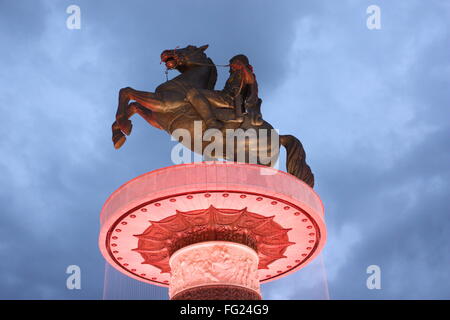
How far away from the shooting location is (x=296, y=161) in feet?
44.3

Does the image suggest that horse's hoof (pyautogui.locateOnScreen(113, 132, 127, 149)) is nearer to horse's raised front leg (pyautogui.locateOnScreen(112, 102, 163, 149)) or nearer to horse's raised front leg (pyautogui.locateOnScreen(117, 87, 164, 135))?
horse's raised front leg (pyautogui.locateOnScreen(112, 102, 163, 149))

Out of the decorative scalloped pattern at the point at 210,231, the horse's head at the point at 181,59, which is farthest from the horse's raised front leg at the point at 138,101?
the decorative scalloped pattern at the point at 210,231

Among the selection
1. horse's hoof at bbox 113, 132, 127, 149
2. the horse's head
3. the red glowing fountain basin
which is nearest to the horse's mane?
the horse's head

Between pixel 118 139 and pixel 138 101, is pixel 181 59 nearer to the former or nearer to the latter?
pixel 138 101

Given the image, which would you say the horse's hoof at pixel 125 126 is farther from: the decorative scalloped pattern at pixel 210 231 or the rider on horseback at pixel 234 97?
the decorative scalloped pattern at pixel 210 231

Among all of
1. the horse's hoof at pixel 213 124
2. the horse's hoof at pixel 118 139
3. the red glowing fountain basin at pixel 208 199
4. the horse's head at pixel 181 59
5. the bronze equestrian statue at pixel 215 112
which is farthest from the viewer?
the horse's head at pixel 181 59

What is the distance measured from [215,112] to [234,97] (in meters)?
0.61

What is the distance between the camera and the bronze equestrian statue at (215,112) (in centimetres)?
1316

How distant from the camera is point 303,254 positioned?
1430 cm

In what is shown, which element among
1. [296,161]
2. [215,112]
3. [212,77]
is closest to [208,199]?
[215,112]

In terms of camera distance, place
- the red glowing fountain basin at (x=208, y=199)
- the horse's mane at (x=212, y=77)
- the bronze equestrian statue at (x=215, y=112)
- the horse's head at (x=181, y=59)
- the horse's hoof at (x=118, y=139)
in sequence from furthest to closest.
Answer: the horse's mane at (x=212, y=77) < the horse's head at (x=181, y=59) < the horse's hoof at (x=118, y=139) < the bronze equestrian statue at (x=215, y=112) < the red glowing fountain basin at (x=208, y=199)

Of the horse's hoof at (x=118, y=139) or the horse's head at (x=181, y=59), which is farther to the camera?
the horse's head at (x=181, y=59)

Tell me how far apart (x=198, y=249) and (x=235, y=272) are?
0.94 m

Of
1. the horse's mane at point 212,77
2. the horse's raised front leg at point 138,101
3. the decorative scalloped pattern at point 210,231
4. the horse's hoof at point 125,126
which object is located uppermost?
the horse's mane at point 212,77
